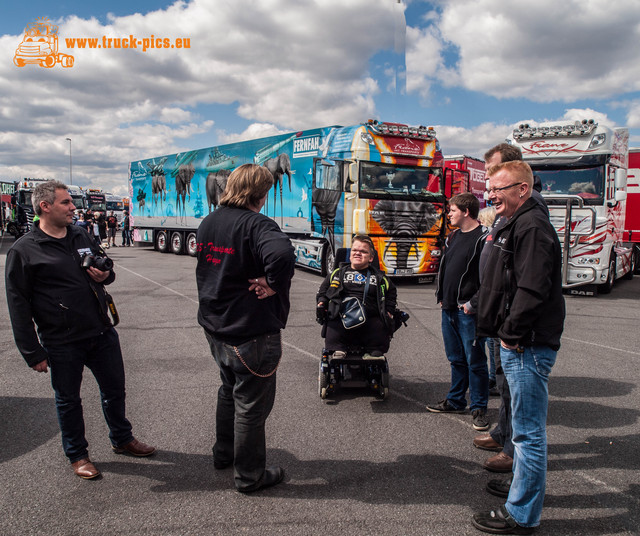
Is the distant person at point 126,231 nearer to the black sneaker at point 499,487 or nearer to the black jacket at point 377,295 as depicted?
the black jacket at point 377,295

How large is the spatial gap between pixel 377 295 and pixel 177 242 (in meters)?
17.7

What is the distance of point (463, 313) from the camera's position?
418cm

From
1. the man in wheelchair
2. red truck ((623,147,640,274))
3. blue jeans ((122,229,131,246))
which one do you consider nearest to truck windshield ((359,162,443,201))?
red truck ((623,147,640,274))

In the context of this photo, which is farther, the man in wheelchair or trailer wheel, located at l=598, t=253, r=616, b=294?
trailer wheel, located at l=598, t=253, r=616, b=294

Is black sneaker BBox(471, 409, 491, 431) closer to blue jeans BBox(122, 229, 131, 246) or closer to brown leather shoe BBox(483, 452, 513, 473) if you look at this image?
brown leather shoe BBox(483, 452, 513, 473)

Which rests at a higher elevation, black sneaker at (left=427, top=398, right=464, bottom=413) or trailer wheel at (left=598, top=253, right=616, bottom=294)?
trailer wheel at (left=598, top=253, right=616, bottom=294)

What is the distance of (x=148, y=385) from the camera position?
5.04 meters

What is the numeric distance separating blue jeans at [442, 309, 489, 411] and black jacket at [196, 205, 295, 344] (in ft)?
6.02

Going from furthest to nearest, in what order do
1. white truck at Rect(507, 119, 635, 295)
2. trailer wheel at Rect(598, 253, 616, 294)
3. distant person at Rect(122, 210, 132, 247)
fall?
distant person at Rect(122, 210, 132, 247), trailer wheel at Rect(598, 253, 616, 294), white truck at Rect(507, 119, 635, 295)

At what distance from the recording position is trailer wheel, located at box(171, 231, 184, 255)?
2097cm

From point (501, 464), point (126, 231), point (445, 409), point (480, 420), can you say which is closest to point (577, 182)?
point (445, 409)

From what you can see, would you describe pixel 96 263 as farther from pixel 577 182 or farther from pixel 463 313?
pixel 577 182

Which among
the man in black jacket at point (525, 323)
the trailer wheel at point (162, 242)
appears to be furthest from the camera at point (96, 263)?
the trailer wheel at point (162, 242)

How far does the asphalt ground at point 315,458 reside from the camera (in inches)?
112
